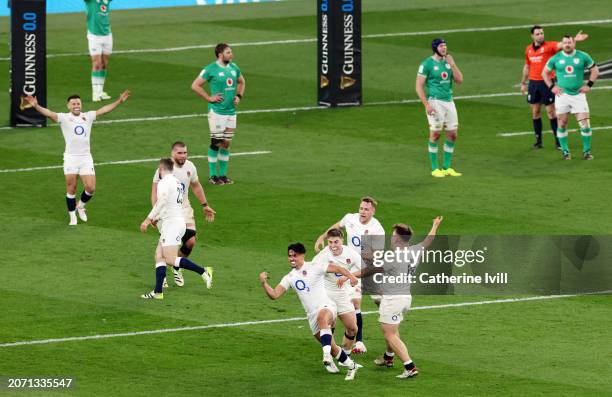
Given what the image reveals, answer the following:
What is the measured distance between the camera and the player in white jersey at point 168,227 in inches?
885

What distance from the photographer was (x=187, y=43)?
41.2 metres

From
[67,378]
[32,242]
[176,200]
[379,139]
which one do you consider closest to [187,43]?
[379,139]

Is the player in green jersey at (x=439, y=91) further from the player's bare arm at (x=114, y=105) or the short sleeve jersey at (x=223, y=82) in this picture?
the player's bare arm at (x=114, y=105)

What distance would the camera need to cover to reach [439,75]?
95.2 ft

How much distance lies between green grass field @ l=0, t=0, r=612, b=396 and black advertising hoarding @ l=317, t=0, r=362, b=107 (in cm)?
63

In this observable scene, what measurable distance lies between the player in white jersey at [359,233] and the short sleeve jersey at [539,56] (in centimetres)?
1186

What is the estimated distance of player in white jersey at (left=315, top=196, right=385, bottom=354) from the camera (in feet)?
66.7

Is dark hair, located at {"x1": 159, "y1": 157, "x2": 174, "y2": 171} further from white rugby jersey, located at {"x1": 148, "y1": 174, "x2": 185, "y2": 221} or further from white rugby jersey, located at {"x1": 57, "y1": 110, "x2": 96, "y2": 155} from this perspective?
white rugby jersey, located at {"x1": 57, "y1": 110, "x2": 96, "y2": 155}

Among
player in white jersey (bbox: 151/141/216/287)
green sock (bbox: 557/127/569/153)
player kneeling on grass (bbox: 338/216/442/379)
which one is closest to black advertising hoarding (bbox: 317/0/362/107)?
green sock (bbox: 557/127/569/153)

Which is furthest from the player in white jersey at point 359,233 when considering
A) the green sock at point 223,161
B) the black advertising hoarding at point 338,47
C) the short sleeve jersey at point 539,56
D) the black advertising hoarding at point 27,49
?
the black advertising hoarding at point 338,47

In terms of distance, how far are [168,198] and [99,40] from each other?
43.2 feet

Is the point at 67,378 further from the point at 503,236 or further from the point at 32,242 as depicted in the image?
the point at 503,236

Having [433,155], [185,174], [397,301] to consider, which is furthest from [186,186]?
[433,155]

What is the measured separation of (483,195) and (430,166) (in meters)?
2.46
